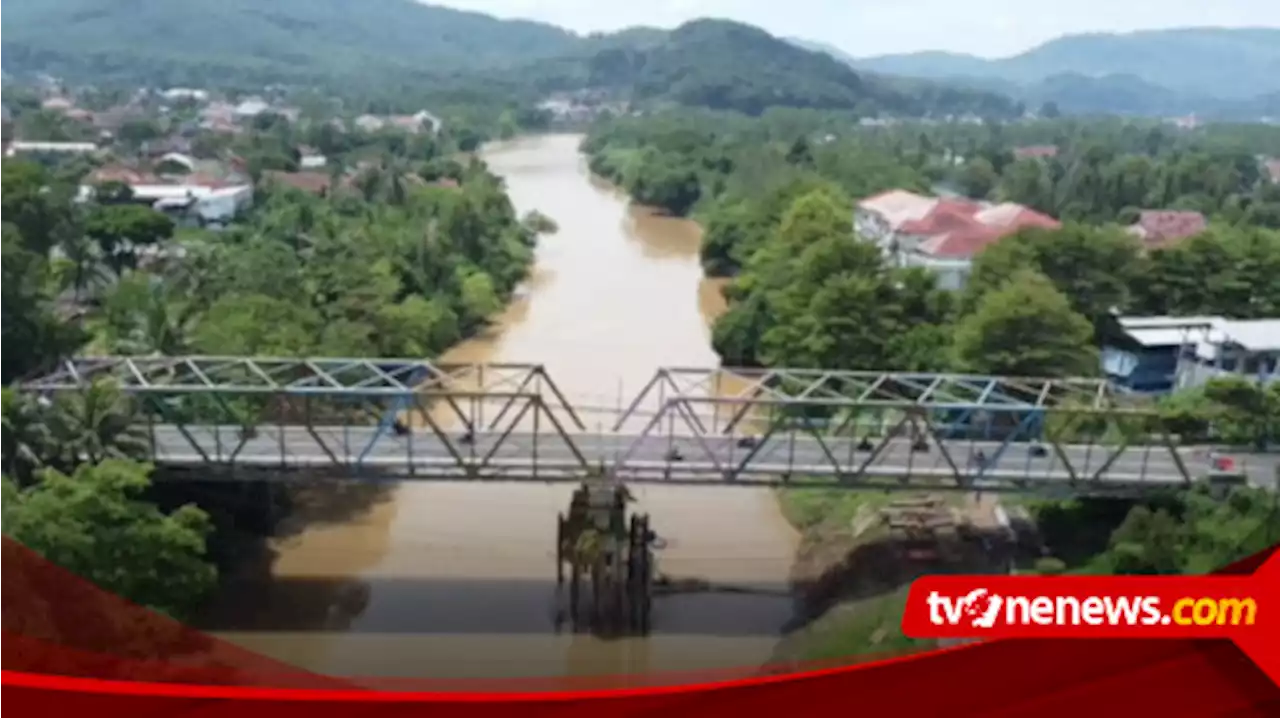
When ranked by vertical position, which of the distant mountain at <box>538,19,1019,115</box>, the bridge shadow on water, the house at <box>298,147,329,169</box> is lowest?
the bridge shadow on water

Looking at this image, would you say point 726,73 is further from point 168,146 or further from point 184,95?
point 184,95

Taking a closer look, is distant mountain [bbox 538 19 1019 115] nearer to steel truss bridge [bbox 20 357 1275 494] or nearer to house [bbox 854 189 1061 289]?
house [bbox 854 189 1061 289]

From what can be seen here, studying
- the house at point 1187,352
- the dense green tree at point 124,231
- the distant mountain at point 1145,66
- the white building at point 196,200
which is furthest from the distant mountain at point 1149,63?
the white building at point 196,200

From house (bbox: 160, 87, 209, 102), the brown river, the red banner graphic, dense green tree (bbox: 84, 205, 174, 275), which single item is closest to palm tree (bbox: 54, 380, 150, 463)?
the brown river

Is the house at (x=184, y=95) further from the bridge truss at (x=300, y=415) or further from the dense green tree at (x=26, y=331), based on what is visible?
the bridge truss at (x=300, y=415)

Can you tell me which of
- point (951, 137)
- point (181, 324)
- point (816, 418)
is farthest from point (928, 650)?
point (951, 137)

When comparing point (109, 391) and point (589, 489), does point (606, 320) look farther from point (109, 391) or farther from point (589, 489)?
point (109, 391)

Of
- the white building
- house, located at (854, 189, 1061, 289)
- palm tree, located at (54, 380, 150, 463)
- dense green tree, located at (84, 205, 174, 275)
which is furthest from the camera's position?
the white building
